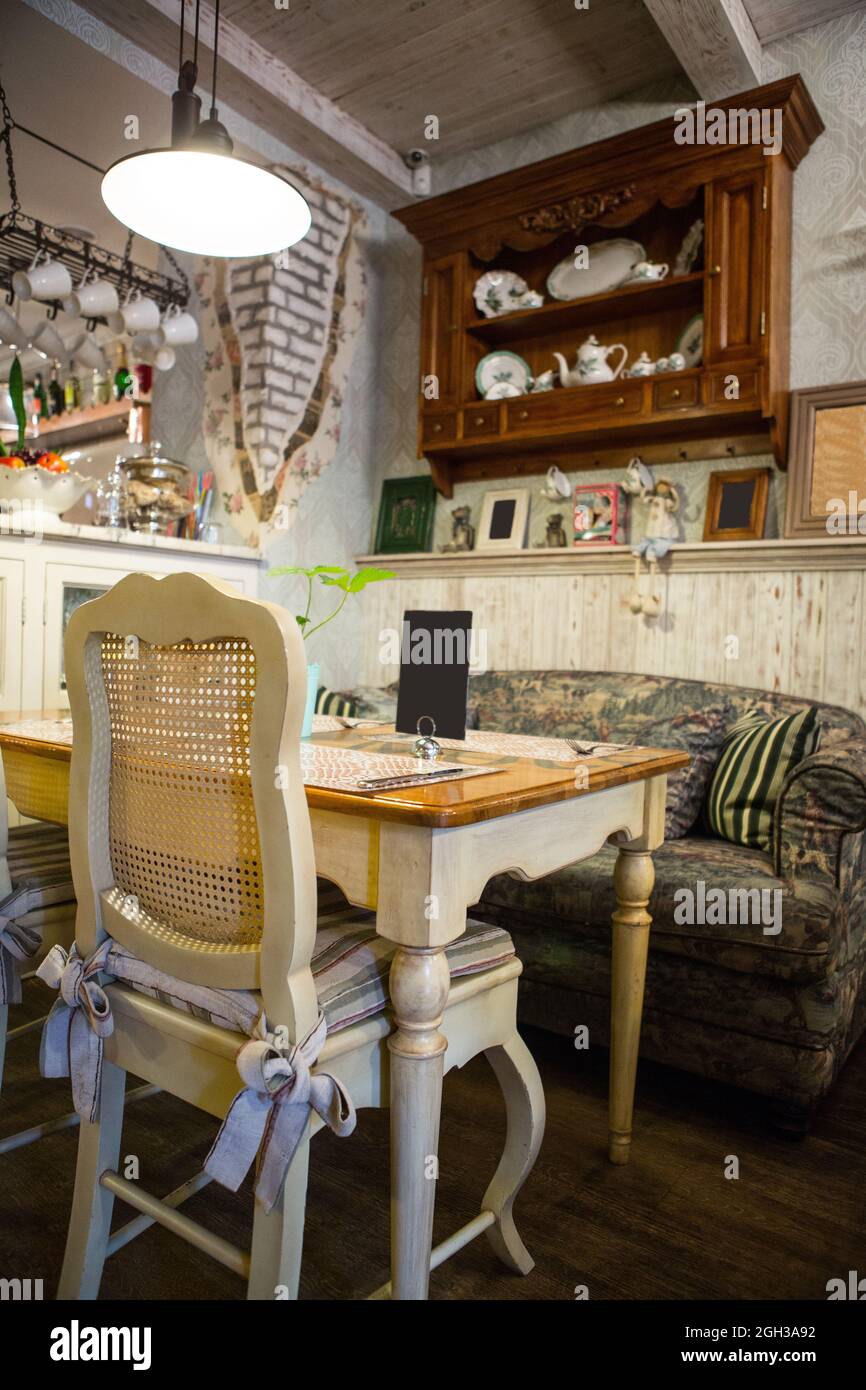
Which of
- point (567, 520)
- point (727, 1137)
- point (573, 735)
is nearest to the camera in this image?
point (727, 1137)

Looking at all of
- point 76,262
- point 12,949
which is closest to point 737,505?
point 12,949

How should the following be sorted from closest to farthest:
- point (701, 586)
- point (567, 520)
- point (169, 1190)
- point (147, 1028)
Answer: point (147, 1028), point (169, 1190), point (701, 586), point (567, 520)

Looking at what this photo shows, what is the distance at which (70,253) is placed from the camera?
3273 mm

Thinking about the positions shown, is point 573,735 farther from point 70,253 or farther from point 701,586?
point 70,253

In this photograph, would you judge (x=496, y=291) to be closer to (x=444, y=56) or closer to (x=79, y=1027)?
(x=444, y=56)

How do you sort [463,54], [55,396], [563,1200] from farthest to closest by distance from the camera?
[55,396]
[463,54]
[563,1200]

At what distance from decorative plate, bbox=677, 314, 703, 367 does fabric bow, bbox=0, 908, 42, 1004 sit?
109 inches

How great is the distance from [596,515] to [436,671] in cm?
191

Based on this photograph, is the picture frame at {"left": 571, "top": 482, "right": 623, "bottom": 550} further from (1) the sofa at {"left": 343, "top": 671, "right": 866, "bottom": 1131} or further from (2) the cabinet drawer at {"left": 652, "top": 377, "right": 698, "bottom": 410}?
(1) the sofa at {"left": 343, "top": 671, "right": 866, "bottom": 1131}

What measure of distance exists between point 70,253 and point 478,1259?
11.3 ft

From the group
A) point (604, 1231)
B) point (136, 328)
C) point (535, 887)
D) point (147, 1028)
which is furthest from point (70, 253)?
point (604, 1231)

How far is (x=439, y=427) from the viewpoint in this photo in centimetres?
362

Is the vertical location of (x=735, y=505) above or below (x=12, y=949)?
above

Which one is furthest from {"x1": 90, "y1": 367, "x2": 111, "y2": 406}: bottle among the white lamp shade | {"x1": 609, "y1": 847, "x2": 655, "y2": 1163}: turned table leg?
{"x1": 609, "y1": 847, "x2": 655, "y2": 1163}: turned table leg
